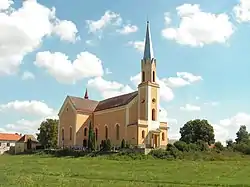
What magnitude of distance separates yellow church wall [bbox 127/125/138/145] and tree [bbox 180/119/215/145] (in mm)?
27704

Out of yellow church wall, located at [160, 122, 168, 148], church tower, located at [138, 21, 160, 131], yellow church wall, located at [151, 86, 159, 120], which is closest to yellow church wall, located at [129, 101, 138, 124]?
church tower, located at [138, 21, 160, 131]

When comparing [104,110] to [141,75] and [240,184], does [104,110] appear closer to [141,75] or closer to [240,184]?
[141,75]

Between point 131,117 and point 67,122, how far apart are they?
19.7m

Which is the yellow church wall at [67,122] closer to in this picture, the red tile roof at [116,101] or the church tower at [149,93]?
the red tile roof at [116,101]

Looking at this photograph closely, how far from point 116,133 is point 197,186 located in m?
48.4

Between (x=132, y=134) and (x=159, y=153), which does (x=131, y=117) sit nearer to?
(x=132, y=134)

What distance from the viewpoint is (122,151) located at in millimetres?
57188

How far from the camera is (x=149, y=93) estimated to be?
67.2 m

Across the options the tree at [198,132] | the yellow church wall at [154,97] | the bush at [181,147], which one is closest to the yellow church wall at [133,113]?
the yellow church wall at [154,97]

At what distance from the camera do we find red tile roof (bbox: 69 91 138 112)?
7167cm

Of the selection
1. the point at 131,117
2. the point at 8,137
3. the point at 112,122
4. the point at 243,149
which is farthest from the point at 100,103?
the point at 8,137

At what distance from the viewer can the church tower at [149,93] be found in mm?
66812

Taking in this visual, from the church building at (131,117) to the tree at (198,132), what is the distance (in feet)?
77.5

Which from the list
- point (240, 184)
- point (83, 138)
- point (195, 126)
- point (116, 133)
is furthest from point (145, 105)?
point (240, 184)
